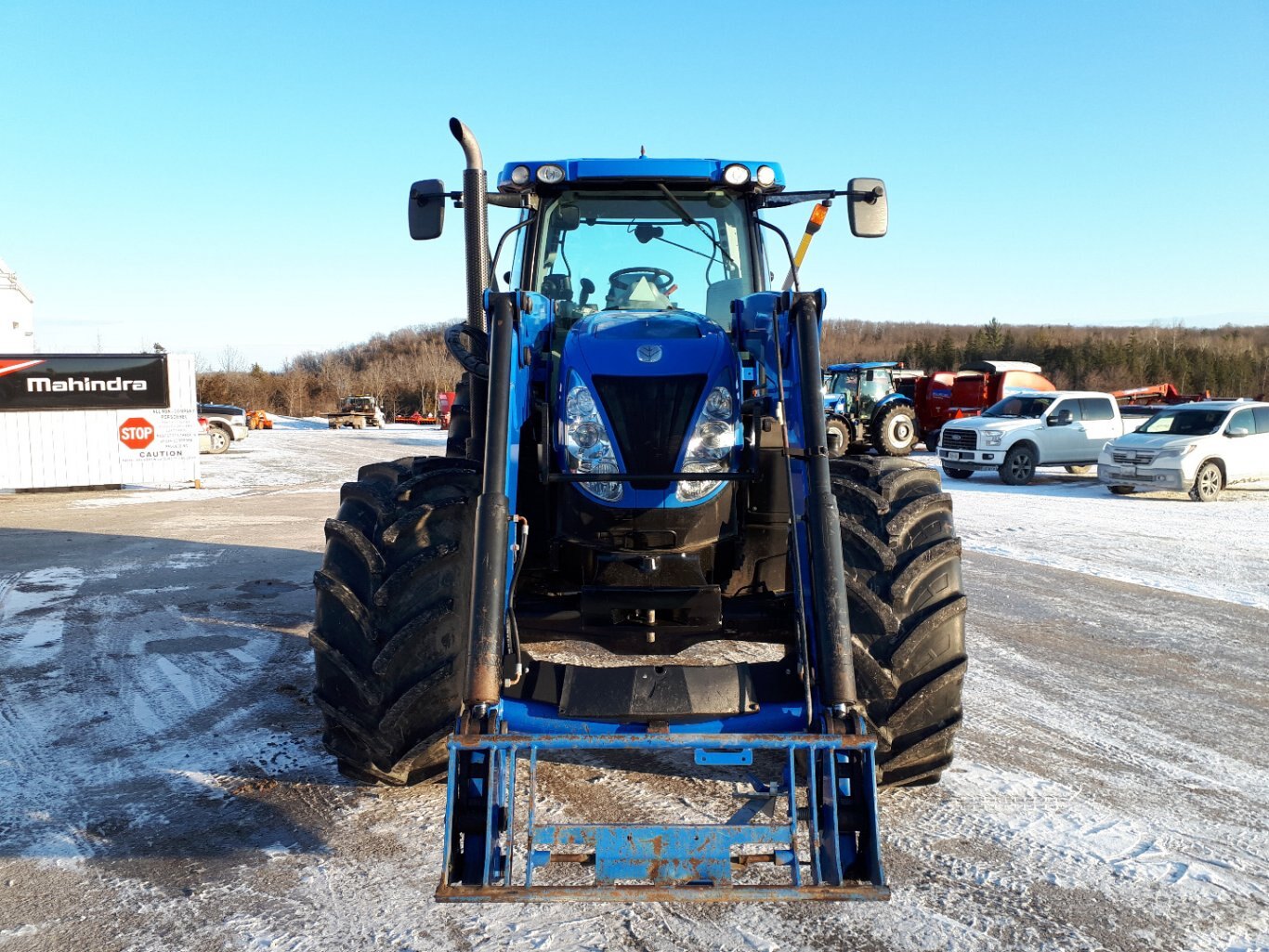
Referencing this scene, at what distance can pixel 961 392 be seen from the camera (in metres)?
27.9

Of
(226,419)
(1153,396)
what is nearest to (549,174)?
(226,419)

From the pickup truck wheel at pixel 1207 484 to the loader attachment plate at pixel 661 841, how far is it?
1454 cm

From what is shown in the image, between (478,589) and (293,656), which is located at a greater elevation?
(478,589)

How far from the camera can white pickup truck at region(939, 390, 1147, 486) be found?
60.2ft

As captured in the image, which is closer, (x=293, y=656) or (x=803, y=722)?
(x=803, y=722)

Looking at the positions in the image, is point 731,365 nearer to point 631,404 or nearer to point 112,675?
point 631,404

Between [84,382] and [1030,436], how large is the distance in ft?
55.3

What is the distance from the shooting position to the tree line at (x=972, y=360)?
6362cm

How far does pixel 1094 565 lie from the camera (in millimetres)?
9102

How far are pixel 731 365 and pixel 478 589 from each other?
1401 millimetres

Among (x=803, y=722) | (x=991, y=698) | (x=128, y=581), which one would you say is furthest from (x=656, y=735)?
(x=128, y=581)

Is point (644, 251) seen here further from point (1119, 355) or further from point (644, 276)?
point (1119, 355)

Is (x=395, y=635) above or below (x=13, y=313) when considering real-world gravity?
below

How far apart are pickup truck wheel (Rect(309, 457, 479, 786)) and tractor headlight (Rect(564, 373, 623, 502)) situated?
0.42 metres
